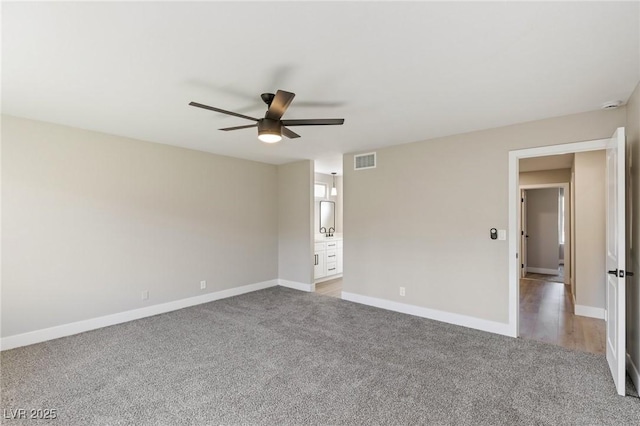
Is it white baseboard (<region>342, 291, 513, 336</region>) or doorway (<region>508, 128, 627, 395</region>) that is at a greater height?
doorway (<region>508, 128, 627, 395</region>)

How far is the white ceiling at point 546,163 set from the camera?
509 cm

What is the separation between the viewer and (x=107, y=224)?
3926 mm

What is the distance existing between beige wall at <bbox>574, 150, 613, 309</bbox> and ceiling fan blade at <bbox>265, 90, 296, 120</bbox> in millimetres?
4322

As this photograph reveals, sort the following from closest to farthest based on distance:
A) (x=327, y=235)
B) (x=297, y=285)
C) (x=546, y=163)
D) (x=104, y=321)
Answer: (x=104, y=321) < (x=546, y=163) < (x=297, y=285) < (x=327, y=235)

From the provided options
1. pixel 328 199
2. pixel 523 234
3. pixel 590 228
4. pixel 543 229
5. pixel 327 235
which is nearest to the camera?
pixel 590 228

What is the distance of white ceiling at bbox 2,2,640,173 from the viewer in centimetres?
164

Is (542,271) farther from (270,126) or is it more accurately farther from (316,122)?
(270,126)

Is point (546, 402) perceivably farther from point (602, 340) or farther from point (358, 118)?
point (358, 118)

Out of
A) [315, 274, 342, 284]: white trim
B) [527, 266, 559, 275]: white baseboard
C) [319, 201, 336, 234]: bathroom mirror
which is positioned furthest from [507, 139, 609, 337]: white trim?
[527, 266, 559, 275]: white baseboard

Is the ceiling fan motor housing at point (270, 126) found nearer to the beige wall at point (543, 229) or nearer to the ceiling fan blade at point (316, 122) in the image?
the ceiling fan blade at point (316, 122)

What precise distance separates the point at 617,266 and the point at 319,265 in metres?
4.69

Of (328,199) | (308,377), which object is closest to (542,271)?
(328,199)

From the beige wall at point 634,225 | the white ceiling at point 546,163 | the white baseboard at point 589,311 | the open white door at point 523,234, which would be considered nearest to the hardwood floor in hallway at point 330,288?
the white baseboard at point 589,311

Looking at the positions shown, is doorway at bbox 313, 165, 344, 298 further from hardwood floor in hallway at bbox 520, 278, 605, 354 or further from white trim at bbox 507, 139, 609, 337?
hardwood floor in hallway at bbox 520, 278, 605, 354
